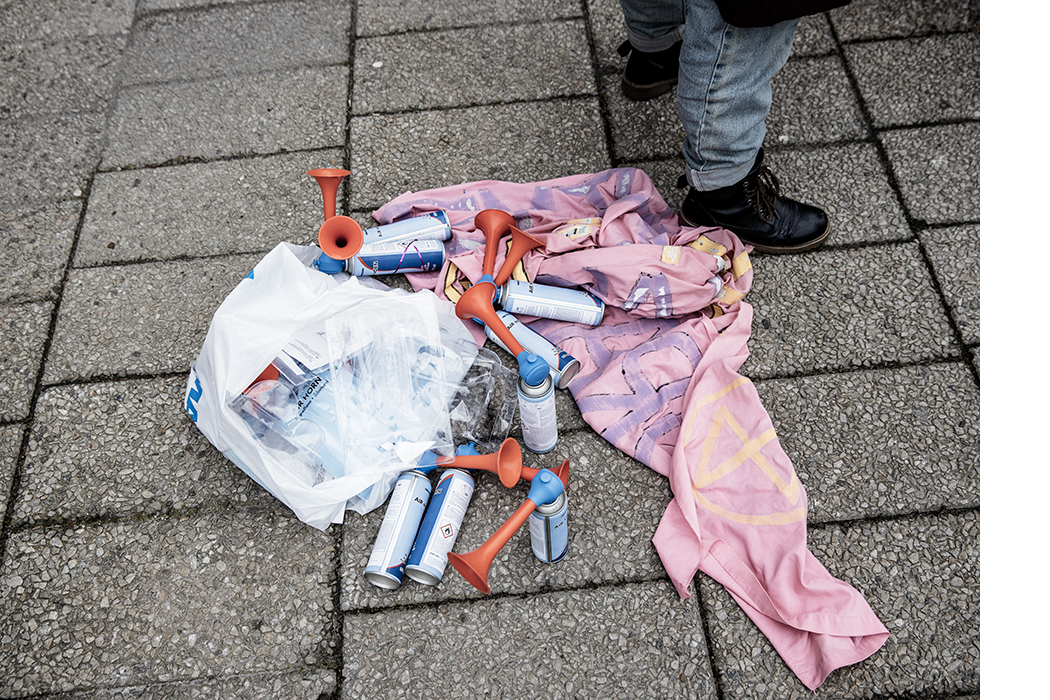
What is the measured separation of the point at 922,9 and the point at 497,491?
2.66 metres

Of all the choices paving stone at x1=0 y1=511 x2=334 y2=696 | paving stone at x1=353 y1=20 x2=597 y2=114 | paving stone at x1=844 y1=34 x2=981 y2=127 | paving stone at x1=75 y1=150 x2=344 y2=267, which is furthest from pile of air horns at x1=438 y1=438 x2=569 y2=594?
paving stone at x1=844 y1=34 x2=981 y2=127

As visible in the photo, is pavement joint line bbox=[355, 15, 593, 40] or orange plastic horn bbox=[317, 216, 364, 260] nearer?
orange plastic horn bbox=[317, 216, 364, 260]

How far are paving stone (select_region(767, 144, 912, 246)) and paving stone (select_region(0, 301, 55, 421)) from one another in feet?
8.04

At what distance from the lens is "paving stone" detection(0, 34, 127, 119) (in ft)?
10.1

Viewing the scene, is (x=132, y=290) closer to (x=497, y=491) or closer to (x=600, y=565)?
(x=497, y=491)

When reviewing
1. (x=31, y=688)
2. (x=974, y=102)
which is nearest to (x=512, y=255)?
(x=31, y=688)

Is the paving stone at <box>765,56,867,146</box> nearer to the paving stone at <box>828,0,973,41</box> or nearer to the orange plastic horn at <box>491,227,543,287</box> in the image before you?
the paving stone at <box>828,0,973,41</box>

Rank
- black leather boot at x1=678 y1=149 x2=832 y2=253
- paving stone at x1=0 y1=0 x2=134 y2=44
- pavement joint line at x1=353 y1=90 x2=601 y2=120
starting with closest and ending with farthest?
1. black leather boot at x1=678 y1=149 x2=832 y2=253
2. pavement joint line at x1=353 y1=90 x2=601 y2=120
3. paving stone at x1=0 y1=0 x2=134 y2=44

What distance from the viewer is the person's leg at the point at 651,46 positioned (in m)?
2.50

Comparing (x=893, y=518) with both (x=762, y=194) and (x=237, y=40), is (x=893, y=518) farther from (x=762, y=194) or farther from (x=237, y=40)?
(x=237, y=40)

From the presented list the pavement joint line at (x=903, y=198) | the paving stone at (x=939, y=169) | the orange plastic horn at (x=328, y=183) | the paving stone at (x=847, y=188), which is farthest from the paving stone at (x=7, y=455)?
the paving stone at (x=939, y=169)

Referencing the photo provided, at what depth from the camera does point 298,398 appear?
6.61 ft

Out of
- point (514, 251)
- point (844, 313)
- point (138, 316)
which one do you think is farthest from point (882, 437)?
point (138, 316)

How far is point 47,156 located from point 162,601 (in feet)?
6.28
